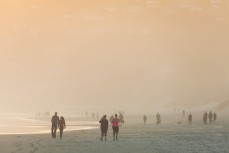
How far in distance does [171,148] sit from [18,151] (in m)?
8.35

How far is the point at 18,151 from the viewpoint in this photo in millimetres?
26516

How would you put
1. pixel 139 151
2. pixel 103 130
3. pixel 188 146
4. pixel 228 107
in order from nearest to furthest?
pixel 139 151 → pixel 188 146 → pixel 103 130 → pixel 228 107

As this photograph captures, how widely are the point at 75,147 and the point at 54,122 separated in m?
7.81

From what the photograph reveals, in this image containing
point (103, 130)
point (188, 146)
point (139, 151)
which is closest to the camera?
point (139, 151)

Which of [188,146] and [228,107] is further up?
[228,107]

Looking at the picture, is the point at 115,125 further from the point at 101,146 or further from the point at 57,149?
the point at 57,149

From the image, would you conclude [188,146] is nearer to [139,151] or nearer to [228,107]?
[139,151]

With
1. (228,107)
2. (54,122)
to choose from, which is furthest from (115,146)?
(228,107)

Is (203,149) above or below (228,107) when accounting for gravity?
below

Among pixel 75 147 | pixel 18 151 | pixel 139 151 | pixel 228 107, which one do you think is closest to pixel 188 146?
pixel 139 151

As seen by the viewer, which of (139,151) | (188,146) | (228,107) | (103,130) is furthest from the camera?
(228,107)

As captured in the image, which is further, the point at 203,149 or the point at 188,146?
the point at 188,146

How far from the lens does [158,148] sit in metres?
28.0

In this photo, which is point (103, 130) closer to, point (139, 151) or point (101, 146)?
point (101, 146)
